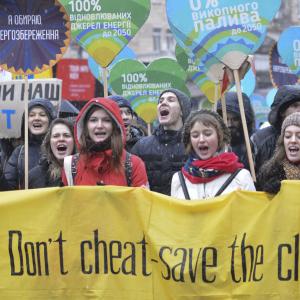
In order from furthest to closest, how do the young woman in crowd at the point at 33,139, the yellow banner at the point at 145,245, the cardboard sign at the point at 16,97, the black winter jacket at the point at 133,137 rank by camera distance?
1. the cardboard sign at the point at 16,97
2. the black winter jacket at the point at 133,137
3. the young woman in crowd at the point at 33,139
4. the yellow banner at the point at 145,245

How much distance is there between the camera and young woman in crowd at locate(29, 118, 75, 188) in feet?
19.2

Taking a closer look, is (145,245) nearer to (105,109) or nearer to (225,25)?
(105,109)

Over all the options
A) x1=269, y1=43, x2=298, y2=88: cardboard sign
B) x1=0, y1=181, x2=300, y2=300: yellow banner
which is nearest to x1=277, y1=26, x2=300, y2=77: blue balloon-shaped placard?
x1=269, y1=43, x2=298, y2=88: cardboard sign

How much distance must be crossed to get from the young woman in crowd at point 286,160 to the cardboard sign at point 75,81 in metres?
7.30

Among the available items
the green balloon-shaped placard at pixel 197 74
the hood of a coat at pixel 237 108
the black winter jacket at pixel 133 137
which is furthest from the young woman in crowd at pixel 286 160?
the green balloon-shaped placard at pixel 197 74

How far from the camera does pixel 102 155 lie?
16.9ft

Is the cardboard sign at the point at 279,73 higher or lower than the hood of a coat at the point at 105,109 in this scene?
higher

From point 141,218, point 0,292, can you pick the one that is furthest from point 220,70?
point 0,292

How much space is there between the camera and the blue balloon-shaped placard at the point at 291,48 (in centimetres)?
895

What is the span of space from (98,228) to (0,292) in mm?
694

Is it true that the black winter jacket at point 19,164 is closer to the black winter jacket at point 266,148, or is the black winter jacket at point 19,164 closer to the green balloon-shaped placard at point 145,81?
the black winter jacket at point 266,148

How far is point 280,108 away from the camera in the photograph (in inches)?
243

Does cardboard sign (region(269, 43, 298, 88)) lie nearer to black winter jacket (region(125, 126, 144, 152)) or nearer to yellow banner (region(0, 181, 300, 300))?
black winter jacket (region(125, 126, 144, 152))

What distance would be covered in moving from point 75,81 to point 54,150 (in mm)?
6626
